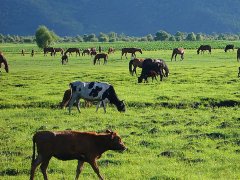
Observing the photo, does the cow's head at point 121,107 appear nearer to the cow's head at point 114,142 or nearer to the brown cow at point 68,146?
the cow's head at point 114,142

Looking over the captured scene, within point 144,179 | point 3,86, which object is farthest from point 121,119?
point 3,86

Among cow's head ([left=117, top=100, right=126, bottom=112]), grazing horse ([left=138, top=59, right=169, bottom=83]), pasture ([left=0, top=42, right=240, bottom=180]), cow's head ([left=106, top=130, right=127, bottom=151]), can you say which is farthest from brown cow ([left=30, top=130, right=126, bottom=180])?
grazing horse ([left=138, top=59, right=169, bottom=83])

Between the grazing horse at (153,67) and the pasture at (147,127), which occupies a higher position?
the grazing horse at (153,67)

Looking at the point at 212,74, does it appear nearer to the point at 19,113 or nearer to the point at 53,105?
the point at 53,105

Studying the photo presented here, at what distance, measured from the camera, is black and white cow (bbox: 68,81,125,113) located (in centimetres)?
2270

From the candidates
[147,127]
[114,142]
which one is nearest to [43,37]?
[147,127]

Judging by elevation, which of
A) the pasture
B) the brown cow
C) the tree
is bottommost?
the pasture

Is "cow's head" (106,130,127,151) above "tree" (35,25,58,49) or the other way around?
the other way around

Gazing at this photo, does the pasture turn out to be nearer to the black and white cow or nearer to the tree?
the black and white cow

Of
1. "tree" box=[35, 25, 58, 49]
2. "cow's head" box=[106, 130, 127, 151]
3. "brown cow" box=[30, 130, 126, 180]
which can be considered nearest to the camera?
"brown cow" box=[30, 130, 126, 180]

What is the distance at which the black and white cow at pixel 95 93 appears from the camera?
2270 centimetres

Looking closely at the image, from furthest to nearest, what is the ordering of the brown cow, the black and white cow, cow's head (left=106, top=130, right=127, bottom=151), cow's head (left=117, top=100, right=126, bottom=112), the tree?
the tree → the black and white cow → cow's head (left=117, top=100, right=126, bottom=112) → cow's head (left=106, top=130, right=127, bottom=151) → the brown cow

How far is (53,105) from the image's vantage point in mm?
24531

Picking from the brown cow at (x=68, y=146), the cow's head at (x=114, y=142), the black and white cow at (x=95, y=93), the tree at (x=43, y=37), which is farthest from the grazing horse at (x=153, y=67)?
the tree at (x=43, y=37)
